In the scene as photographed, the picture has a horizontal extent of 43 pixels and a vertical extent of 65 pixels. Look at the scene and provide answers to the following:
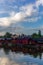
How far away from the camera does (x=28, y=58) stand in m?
2.37

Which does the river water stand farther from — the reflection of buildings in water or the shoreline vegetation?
the shoreline vegetation

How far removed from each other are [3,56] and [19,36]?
0.45m

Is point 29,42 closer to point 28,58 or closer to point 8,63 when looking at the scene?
point 28,58

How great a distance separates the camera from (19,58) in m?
2.40

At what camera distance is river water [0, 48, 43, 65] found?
232 centimetres

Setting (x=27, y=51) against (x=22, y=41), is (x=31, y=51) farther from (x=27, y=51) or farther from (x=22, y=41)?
(x=22, y=41)

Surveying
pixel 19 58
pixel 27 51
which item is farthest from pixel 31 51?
pixel 19 58

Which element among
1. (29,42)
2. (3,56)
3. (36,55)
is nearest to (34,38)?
(29,42)

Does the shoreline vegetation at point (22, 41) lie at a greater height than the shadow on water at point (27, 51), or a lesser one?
greater

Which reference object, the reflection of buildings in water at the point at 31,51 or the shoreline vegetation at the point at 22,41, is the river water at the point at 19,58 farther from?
the shoreline vegetation at the point at 22,41

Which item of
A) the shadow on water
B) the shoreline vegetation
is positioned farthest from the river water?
the shoreline vegetation

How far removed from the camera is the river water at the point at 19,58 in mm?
2316

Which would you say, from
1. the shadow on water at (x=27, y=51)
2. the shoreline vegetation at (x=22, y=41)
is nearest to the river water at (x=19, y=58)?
the shadow on water at (x=27, y=51)

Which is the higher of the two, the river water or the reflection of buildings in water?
the reflection of buildings in water
